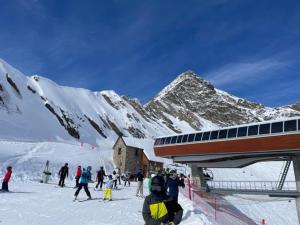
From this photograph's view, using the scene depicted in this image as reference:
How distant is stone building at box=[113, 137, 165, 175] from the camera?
56.6 meters

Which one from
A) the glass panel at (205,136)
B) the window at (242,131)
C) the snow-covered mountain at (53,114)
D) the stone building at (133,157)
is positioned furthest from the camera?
the snow-covered mountain at (53,114)

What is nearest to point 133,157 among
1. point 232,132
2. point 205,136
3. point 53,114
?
point 205,136

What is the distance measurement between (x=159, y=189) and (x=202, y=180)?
41873 mm

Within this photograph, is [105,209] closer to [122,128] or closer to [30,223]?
[30,223]

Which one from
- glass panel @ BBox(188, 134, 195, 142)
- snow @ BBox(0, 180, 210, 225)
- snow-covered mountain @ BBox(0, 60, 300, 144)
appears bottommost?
snow @ BBox(0, 180, 210, 225)

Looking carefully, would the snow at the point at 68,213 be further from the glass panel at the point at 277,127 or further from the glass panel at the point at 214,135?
the glass panel at the point at 214,135

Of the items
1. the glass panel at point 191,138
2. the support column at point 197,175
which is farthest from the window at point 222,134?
the support column at point 197,175

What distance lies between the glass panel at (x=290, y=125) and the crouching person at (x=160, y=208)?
3042cm

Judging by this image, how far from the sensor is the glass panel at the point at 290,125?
3224 cm

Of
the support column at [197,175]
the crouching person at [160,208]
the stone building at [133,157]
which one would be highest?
the stone building at [133,157]

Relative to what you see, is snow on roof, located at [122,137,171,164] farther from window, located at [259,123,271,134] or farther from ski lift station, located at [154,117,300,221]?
window, located at [259,123,271,134]

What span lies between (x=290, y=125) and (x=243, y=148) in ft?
19.5

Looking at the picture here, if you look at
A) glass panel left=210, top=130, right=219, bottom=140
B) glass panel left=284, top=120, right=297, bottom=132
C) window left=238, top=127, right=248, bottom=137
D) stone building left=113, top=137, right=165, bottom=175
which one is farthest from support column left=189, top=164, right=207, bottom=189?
glass panel left=284, top=120, right=297, bottom=132

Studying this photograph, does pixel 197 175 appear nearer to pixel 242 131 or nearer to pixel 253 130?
pixel 242 131
